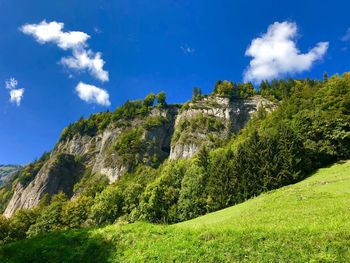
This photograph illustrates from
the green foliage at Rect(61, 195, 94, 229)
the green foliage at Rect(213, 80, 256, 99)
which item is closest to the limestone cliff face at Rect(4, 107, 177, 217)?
the green foliage at Rect(213, 80, 256, 99)

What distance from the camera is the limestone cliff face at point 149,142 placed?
445 ft

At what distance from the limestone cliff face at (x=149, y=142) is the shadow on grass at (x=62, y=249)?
107006 millimetres

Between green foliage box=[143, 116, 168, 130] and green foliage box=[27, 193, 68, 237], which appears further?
green foliage box=[143, 116, 168, 130]

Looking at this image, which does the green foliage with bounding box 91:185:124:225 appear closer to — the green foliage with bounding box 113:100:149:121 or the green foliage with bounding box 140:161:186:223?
the green foliage with bounding box 140:161:186:223

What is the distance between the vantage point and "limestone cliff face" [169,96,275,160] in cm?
13025

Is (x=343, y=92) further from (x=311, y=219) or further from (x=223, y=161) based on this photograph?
(x=311, y=219)

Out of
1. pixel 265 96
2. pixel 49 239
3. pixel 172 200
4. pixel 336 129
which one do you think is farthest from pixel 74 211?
pixel 265 96

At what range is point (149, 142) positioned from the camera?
152250mm

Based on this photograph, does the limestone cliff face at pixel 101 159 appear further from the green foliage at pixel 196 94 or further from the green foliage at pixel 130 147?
the green foliage at pixel 196 94

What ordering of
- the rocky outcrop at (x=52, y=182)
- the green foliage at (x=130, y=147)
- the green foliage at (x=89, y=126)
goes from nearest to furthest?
Answer: the rocky outcrop at (x=52, y=182) → the green foliage at (x=130, y=147) → the green foliage at (x=89, y=126)

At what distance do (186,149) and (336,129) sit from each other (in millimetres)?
73794

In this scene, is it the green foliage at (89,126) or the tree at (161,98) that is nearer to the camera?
the tree at (161,98)

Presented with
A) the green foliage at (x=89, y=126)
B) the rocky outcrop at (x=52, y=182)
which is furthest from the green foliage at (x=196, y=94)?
the rocky outcrop at (x=52, y=182)

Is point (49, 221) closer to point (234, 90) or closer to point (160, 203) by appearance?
point (160, 203)
